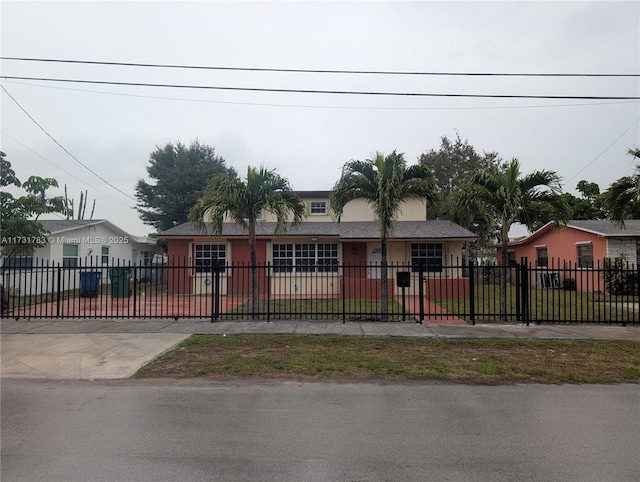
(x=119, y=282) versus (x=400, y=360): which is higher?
(x=119, y=282)

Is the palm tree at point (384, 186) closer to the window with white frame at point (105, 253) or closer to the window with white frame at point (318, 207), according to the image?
the window with white frame at point (318, 207)

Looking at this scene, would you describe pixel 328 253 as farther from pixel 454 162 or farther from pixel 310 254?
pixel 454 162

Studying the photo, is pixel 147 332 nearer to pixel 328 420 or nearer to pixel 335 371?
pixel 335 371

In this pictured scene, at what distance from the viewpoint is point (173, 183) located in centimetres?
3922

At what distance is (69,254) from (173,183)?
17416mm

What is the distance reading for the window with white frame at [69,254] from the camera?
22.4 meters

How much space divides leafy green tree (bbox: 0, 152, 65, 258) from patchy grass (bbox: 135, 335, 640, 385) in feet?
24.5

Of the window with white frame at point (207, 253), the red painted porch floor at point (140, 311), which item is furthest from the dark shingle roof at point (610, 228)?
the window with white frame at point (207, 253)

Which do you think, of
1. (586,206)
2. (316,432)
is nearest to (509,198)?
(316,432)

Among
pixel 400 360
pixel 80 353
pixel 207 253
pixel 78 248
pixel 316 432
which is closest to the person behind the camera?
pixel 316 432

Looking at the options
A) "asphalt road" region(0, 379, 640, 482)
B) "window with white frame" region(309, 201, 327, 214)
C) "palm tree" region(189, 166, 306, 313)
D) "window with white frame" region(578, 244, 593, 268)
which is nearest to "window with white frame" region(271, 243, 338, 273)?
"window with white frame" region(309, 201, 327, 214)

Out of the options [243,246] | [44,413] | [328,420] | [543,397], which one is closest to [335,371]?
[328,420]

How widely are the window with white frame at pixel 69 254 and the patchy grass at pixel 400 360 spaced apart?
1635 cm

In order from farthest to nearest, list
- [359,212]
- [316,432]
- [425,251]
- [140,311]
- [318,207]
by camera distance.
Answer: [318,207]
[359,212]
[425,251]
[140,311]
[316,432]
